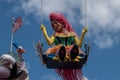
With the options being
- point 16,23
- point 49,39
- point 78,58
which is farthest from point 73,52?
point 16,23

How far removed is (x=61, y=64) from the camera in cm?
1447

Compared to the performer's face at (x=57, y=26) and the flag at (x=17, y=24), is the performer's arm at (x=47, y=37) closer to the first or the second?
the performer's face at (x=57, y=26)

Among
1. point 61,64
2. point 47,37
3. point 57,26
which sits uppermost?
point 57,26

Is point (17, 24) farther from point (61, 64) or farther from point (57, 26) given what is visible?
point (61, 64)

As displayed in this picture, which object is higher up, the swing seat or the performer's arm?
the performer's arm

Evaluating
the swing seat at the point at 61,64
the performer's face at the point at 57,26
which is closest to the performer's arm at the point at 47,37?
the performer's face at the point at 57,26

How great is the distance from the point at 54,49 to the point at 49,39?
0.73 meters

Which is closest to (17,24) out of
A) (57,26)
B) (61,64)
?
(57,26)

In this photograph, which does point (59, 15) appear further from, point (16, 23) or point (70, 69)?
point (16, 23)

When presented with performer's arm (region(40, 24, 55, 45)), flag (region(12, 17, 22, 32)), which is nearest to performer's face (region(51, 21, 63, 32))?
performer's arm (region(40, 24, 55, 45))

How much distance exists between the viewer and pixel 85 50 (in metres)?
14.3

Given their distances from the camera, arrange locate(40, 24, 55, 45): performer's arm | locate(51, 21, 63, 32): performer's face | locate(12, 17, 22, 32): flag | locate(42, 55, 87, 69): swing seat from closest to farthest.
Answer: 1. locate(42, 55, 87, 69): swing seat
2. locate(40, 24, 55, 45): performer's arm
3. locate(51, 21, 63, 32): performer's face
4. locate(12, 17, 22, 32): flag

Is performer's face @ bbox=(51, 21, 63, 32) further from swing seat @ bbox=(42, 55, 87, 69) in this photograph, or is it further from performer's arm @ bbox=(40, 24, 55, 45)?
swing seat @ bbox=(42, 55, 87, 69)

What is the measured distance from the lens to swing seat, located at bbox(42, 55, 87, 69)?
564 inches
